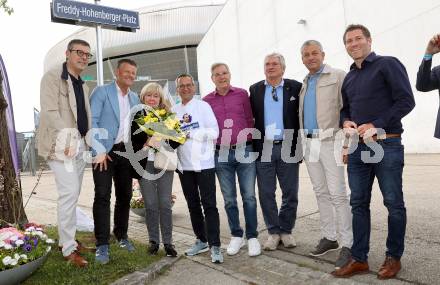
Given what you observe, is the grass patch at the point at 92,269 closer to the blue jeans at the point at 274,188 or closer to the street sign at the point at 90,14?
the blue jeans at the point at 274,188

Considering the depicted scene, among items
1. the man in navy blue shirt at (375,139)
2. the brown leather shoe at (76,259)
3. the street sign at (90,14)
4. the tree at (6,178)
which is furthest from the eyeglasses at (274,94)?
the street sign at (90,14)

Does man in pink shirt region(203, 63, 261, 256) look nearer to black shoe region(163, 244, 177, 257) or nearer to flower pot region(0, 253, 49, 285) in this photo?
black shoe region(163, 244, 177, 257)

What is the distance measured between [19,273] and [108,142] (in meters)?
1.52

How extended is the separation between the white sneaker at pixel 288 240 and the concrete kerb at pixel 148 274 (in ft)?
4.05

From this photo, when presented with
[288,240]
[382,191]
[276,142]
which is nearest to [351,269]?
[382,191]

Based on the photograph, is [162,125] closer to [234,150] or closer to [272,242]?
[234,150]

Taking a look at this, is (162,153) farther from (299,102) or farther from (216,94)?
(299,102)

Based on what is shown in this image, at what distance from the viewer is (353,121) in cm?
363

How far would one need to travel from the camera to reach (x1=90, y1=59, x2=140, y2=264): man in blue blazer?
428 cm

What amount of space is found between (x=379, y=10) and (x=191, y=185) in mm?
12487

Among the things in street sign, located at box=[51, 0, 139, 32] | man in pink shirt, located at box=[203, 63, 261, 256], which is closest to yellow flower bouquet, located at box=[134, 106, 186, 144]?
man in pink shirt, located at box=[203, 63, 261, 256]

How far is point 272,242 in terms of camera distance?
451cm

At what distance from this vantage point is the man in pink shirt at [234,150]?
4.49m

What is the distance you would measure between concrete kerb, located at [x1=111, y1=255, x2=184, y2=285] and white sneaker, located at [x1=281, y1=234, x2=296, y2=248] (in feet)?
4.05
